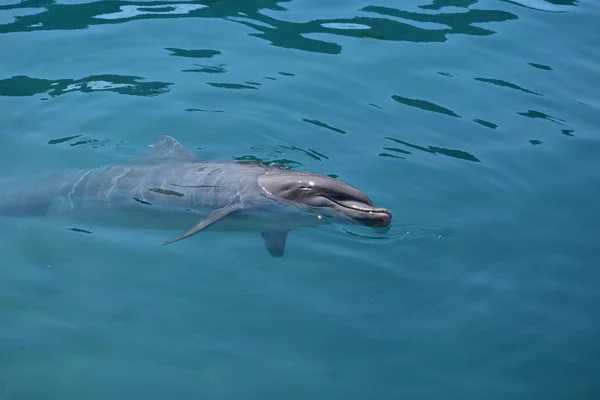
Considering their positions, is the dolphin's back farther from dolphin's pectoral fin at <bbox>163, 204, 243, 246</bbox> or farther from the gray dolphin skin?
dolphin's pectoral fin at <bbox>163, 204, 243, 246</bbox>

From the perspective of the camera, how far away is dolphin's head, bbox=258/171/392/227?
7641 millimetres

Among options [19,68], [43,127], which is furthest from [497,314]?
[19,68]

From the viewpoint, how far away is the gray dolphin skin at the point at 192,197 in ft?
25.7

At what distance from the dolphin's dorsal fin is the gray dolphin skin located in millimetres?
11

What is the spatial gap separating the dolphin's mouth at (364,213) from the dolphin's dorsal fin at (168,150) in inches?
74.7

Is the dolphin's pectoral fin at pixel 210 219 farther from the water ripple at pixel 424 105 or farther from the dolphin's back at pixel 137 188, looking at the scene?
the water ripple at pixel 424 105

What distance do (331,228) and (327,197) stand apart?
51 centimetres

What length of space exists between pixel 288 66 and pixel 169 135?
248 centimetres

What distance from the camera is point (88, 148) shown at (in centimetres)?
938

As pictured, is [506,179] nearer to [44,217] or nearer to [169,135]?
[169,135]

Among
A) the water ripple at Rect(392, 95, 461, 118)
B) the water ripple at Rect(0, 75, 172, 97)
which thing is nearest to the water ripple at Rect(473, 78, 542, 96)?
the water ripple at Rect(392, 95, 461, 118)

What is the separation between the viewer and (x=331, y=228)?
8.20 metres

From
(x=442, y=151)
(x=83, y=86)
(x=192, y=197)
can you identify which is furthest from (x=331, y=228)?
(x=83, y=86)

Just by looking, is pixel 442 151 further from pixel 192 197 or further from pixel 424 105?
pixel 192 197
